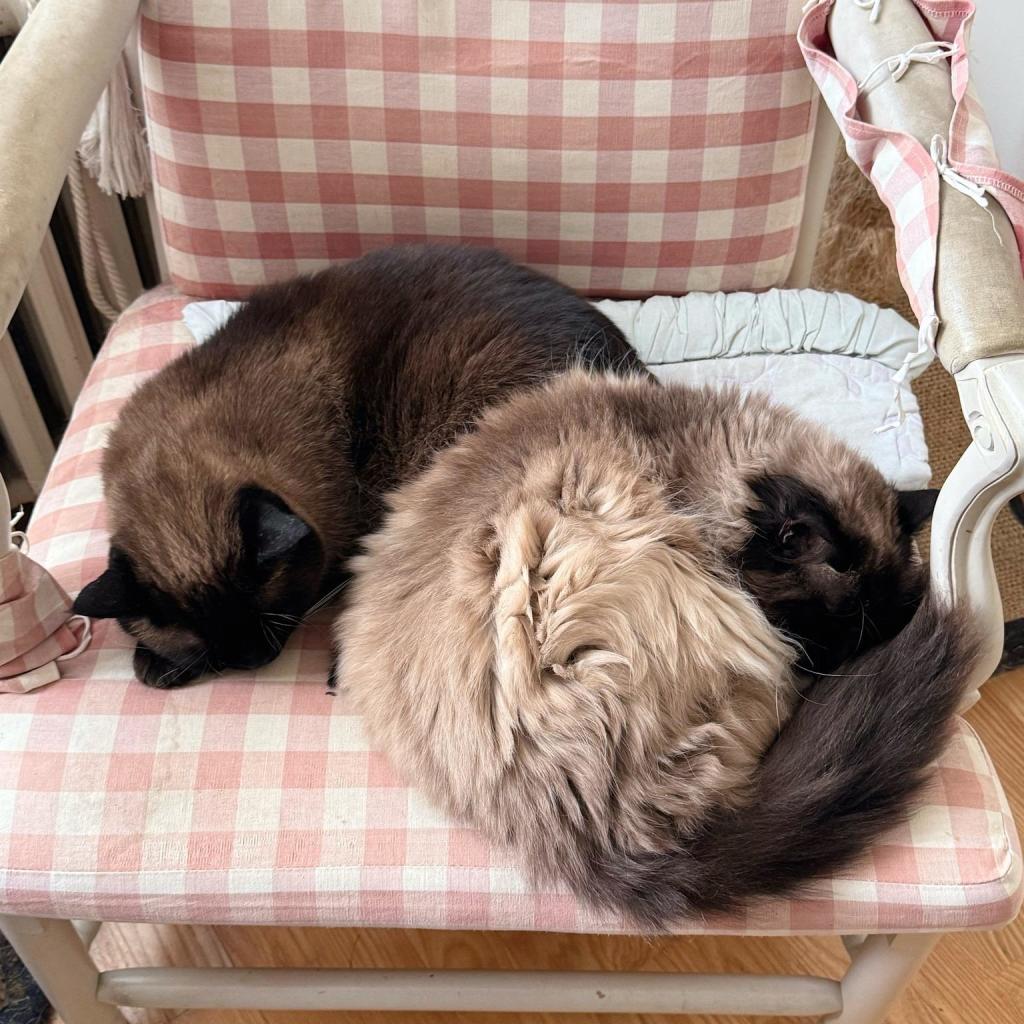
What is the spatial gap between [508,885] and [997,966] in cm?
93

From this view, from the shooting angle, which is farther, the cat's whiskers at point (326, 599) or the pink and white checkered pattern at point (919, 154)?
the cat's whiskers at point (326, 599)

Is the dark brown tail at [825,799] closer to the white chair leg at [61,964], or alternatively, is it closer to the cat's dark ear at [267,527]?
the cat's dark ear at [267,527]

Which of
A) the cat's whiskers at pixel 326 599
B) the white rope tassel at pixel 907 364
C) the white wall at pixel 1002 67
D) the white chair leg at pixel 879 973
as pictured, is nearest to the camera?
the white rope tassel at pixel 907 364

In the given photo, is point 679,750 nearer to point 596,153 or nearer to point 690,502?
point 690,502

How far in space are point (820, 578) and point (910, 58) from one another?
63 centimetres

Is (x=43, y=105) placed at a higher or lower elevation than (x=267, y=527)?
higher

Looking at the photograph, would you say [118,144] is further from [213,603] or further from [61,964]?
[61,964]

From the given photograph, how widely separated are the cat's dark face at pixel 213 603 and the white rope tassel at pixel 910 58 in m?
0.84

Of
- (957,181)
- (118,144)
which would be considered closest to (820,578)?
(957,181)

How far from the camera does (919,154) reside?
992 mm

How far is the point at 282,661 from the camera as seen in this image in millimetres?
1058

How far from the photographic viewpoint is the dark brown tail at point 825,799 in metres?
0.82

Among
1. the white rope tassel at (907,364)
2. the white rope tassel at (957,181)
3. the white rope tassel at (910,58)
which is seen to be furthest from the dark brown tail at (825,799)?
the white rope tassel at (910,58)

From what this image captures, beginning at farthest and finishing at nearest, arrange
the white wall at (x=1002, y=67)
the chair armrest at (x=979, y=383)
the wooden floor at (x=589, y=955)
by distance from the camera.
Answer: the white wall at (x=1002, y=67) < the wooden floor at (x=589, y=955) < the chair armrest at (x=979, y=383)
